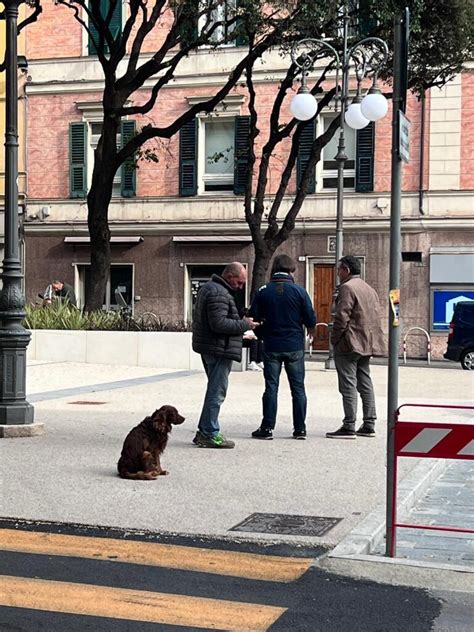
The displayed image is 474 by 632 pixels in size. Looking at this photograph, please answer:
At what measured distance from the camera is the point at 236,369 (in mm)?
20062

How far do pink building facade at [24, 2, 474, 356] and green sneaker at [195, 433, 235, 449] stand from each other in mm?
18823

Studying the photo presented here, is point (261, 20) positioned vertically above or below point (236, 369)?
above

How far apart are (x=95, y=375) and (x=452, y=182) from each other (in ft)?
47.2

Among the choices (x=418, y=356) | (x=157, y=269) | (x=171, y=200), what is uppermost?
(x=171, y=200)

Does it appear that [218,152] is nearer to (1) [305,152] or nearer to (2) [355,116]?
(1) [305,152]

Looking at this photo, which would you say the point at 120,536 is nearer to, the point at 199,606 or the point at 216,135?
the point at 199,606

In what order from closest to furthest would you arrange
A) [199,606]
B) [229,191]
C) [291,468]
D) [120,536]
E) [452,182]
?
[199,606] < [120,536] < [291,468] < [452,182] < [229,191]

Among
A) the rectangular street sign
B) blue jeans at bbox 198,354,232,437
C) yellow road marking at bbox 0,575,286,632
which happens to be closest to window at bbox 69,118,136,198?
blue jeans at bbox 198,354,232,437

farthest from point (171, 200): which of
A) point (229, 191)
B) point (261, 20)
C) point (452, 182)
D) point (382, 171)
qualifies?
point (261, 20)

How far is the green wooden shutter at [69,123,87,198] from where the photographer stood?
3212 centimetres

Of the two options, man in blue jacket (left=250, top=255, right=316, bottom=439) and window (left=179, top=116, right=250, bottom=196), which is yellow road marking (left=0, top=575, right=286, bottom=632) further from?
window (left=179, top=116, right=250, bottom=196)

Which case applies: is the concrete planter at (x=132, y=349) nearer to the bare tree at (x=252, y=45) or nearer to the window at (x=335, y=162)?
the bare tree at (x=252, y=45)

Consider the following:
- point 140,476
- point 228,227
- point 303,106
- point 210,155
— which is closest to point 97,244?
point 303,106

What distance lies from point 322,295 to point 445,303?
3.57m
